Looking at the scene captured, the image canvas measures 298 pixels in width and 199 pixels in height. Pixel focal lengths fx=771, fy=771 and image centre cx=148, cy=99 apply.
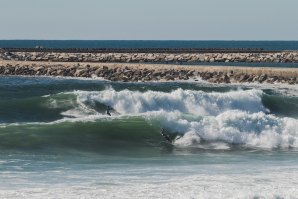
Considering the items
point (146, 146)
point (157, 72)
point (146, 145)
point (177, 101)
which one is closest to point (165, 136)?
point (146, 145)

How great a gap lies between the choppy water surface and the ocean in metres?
0.03

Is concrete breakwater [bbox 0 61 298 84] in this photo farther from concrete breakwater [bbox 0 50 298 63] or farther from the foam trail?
the foam trail

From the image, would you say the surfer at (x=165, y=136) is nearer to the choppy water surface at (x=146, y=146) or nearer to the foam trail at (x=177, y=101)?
the choppy water surface at (x=146, y=146)

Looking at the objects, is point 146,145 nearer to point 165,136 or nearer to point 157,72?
point 165,136

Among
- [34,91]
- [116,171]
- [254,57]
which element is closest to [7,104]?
[34,91]

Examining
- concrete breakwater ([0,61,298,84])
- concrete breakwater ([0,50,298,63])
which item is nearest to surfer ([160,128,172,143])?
concrete breakwater ([0,61,298,84])

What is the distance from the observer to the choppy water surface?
15.7 meters

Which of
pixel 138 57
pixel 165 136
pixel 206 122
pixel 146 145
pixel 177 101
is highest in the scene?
pixel 206 122

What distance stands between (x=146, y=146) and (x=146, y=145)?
0.19m

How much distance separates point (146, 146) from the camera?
2373cm

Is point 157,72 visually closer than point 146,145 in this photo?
No

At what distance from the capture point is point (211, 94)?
33.5 m

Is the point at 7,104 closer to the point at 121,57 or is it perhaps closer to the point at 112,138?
the point at 112,138

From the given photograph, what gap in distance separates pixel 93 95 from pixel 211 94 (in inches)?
218
